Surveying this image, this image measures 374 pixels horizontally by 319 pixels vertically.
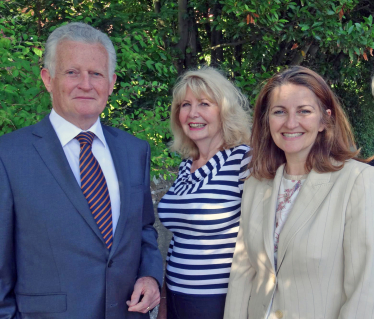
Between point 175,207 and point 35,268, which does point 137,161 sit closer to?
point 175,207

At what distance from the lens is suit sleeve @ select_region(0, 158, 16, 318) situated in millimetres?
1914

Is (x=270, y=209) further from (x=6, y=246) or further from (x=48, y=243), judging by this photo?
(x=6, y=246)

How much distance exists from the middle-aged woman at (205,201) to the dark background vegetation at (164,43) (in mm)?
701

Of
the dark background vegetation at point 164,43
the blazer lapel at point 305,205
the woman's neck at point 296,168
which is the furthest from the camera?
the dark background vegetation at point 164,43

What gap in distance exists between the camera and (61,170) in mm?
2049

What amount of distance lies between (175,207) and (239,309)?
0.78m

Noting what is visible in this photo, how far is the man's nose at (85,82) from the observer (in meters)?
2.22

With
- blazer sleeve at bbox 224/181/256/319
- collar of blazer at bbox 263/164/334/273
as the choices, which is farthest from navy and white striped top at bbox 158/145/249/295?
collar of blazer at bbox 263/164/334/273

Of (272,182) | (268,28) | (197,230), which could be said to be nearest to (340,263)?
(272,182)

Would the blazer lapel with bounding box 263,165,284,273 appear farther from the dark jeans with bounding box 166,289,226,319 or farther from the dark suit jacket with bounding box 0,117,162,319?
the dark suit jacket with bounding box 0,117,162,319

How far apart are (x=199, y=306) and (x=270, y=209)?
32.6 inches

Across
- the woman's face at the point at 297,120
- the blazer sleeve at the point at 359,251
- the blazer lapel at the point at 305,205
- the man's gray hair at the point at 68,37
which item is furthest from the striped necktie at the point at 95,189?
the blazer sleeve at the point at 359,251

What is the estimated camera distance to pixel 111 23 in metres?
4.88

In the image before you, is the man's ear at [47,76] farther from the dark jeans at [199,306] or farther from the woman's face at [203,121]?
the dark jeans at [199,306]
